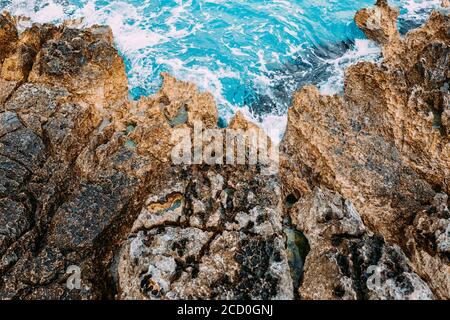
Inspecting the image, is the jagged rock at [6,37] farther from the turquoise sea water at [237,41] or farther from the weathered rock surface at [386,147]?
the weathered rock surface at [386,147]

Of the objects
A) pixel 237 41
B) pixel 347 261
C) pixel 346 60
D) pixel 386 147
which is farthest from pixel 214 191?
pixel 237 41

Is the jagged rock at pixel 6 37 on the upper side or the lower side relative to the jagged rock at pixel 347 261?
upper

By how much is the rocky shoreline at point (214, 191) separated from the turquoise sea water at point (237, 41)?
4695 millimetres

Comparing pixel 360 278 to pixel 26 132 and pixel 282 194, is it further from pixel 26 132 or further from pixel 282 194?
pixel 26 132

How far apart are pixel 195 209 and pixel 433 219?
6587 millimetres

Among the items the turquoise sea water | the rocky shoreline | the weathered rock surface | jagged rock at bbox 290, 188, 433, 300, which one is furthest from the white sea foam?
jagged rock at bbox 290, 188, 433, 300

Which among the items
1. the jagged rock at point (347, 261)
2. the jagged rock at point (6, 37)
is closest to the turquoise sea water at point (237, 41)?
the jagged rock at point (6, 37)

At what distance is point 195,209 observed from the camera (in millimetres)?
10953

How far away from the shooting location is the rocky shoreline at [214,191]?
938 cm

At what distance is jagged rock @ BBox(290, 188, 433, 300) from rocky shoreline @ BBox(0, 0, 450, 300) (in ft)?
0.11

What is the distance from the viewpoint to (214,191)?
1148 cm

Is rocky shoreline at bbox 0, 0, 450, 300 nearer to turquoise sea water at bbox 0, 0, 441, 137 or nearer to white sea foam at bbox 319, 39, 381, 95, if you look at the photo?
white sea foam at bbox 319, 39, 381, 95
